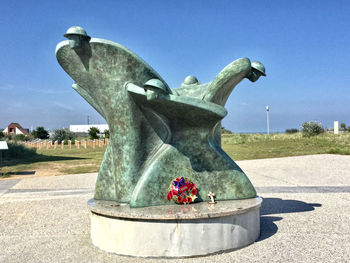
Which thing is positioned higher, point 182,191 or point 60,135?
→ point 60,135

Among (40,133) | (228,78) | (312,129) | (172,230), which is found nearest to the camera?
(172,230)

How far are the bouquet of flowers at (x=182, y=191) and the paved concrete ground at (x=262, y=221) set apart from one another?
100cm

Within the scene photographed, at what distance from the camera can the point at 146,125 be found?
5.84 meters

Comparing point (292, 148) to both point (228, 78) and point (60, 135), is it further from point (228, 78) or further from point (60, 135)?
point (60, 135)

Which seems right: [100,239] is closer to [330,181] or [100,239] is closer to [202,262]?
[202,262]

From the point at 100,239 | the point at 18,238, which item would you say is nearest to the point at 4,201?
the point at 18,238

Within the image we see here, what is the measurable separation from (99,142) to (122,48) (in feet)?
106

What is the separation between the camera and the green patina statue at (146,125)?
18.0ft

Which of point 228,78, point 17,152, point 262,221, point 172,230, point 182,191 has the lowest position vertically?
point 262,221

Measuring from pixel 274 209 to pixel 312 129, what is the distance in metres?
33.4

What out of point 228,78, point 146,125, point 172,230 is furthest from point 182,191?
point 228,78

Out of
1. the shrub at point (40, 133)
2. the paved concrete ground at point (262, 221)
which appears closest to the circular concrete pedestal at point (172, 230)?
the paved concrete ground at point (262, 221)

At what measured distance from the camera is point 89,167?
18.0m

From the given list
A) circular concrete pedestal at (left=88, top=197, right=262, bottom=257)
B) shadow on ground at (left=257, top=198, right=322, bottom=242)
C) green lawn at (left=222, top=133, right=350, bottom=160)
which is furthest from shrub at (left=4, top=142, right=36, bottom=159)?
circular concrete pedestal at (left=88, top=197, right=262, bottom=257)
